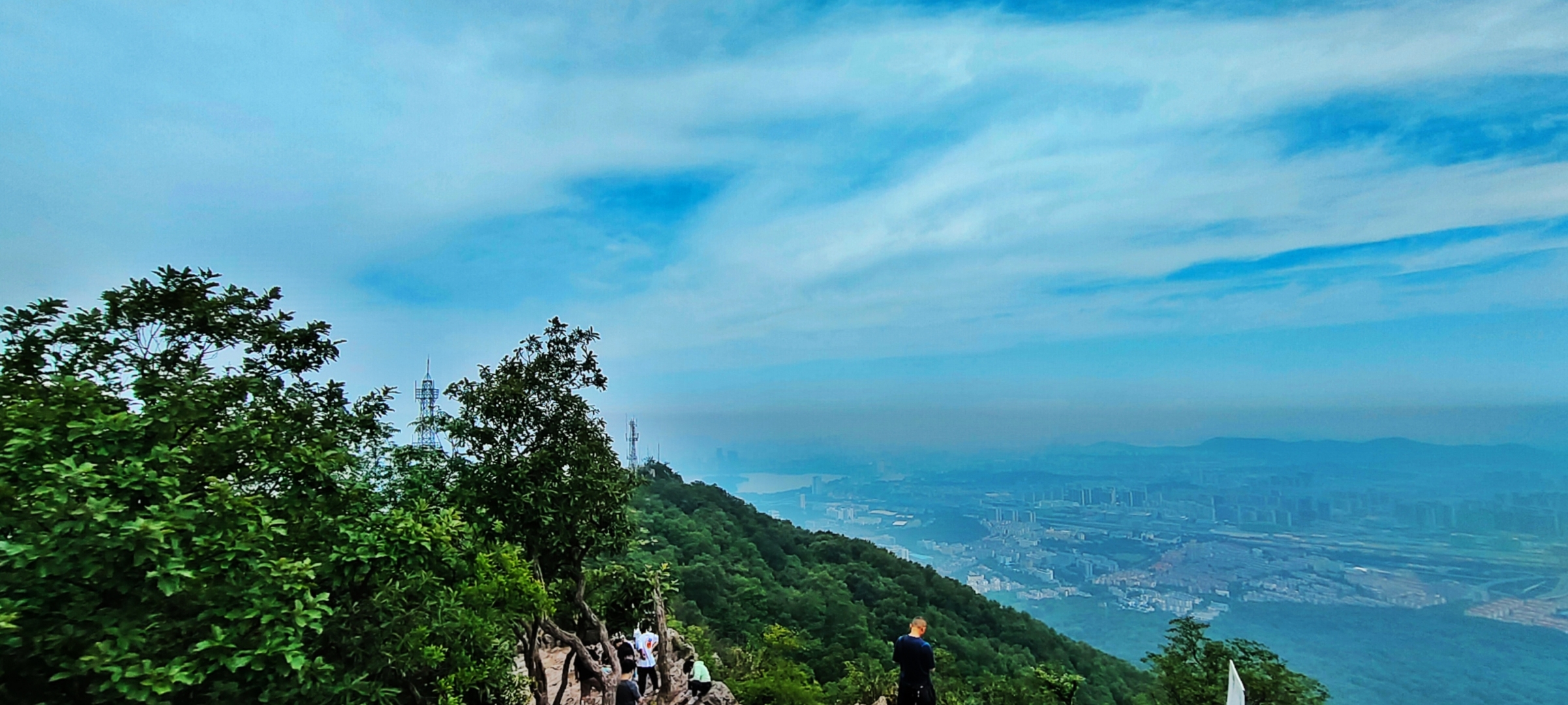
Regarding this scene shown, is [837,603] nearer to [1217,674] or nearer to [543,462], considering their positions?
[1217,674]

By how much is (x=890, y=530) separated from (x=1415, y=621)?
247 ft

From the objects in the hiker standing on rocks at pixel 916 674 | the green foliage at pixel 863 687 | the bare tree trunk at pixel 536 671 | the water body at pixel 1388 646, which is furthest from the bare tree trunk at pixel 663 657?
the water body at pixel 1388 646

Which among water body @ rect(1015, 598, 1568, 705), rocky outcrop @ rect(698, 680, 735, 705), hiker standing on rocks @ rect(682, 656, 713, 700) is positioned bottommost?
water body @ rect(1015, 598, 1568, 705)

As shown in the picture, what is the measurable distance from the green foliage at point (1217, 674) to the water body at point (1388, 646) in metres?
24.0

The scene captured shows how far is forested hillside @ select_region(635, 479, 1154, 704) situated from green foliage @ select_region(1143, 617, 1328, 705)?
2897 mm

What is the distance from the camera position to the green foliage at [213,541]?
465cm

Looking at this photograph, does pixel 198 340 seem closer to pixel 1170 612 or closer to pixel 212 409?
pixel 212 409

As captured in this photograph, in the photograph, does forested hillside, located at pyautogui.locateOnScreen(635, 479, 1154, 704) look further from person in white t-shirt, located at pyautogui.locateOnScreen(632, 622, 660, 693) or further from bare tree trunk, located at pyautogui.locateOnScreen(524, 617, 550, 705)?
bare tree trunk, located at pyautogui.locateOnScreen(524, 617, 550, 705)

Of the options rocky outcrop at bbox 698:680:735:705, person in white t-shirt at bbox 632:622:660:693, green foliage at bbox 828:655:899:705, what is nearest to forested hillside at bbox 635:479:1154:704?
green foliage at bbox 828:655:899:705

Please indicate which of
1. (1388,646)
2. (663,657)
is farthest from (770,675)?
(1388,646)

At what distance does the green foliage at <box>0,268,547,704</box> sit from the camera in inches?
183

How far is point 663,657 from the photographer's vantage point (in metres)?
12.1

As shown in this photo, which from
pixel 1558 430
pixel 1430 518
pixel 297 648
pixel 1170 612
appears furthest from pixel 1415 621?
pixel 1558 430

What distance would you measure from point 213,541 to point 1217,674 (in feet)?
66.0
